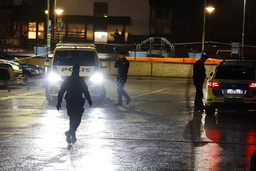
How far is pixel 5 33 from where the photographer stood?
55000mm

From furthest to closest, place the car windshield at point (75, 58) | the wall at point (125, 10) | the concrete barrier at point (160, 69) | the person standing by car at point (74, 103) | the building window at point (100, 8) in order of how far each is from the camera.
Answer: the building window at point (100, 8)
the wall at point (125, 10)
the concrete barrier at point (160, 69)
the car windshield at point (75, 58)
the person standing by car at point (74, 103)

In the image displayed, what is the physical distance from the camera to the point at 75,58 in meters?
17.0

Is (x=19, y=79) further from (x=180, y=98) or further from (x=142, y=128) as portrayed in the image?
(x=142, y=128)

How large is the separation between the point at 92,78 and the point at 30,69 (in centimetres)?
924

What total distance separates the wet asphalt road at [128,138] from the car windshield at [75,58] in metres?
1.60

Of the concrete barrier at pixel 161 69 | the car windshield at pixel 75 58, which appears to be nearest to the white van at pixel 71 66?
the car windshield at pixel 75 58

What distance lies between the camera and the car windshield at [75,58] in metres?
16.8

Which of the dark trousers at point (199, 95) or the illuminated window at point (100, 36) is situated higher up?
the illuminated window at point (100, 36)

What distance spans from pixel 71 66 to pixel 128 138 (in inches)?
278

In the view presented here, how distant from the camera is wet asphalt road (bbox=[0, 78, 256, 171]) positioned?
782 cm

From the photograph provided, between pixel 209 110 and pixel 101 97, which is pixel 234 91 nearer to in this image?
pixel 209 110

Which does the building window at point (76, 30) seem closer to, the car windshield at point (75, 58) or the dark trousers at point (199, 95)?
the car windshield at point (75, 58)

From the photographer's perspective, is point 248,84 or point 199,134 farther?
point 248,84

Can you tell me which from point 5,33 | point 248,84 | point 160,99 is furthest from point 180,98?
point 5,33
